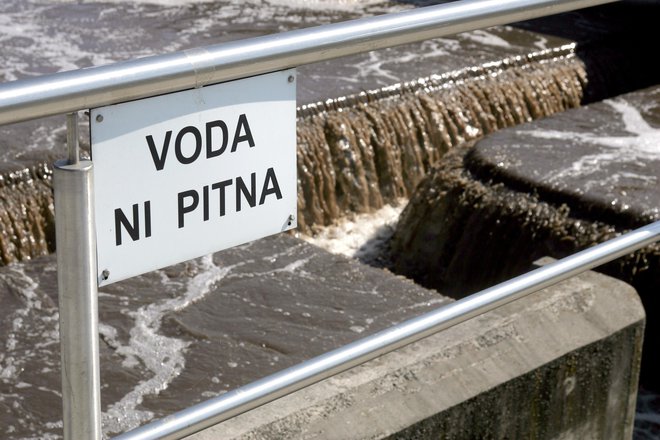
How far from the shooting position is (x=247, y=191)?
1.67 meters

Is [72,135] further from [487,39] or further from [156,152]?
[487,39]

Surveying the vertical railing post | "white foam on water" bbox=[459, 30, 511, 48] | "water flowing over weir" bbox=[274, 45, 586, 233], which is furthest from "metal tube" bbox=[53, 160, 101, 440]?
"white foam on water" bbox=[459, 30, 511, 48]

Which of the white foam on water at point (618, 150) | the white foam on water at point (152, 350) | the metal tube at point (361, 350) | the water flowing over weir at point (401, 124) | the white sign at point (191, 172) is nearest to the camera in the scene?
the white sign at point (191, 172)

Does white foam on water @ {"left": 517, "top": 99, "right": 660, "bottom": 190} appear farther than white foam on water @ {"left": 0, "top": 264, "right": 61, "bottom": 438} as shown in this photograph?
Yes

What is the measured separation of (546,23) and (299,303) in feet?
16.6

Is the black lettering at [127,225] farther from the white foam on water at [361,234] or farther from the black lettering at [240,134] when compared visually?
the white foam on water at [361,234]

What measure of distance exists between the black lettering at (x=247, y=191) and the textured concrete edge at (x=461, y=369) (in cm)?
65

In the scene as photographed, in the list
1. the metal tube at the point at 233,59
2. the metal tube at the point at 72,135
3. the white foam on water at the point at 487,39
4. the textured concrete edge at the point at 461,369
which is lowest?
the white foam on water at the point at 487,39

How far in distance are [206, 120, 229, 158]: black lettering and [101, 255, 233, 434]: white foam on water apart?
181cm

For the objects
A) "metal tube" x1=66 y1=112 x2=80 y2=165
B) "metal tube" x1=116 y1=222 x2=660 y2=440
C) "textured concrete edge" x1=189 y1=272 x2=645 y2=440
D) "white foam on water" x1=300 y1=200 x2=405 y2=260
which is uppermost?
"metal tube" x1=66 y1=112 x2=80 y2=165

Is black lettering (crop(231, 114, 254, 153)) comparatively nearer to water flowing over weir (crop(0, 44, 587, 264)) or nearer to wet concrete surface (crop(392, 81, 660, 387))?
wet concrete surface (crop(392, 81, 660, 387))

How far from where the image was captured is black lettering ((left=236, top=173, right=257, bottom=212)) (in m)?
1.66

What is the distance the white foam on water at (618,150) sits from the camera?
5.72 m

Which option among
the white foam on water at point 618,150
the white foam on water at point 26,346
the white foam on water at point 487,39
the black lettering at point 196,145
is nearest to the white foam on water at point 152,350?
the white foam on water at point 26,346
